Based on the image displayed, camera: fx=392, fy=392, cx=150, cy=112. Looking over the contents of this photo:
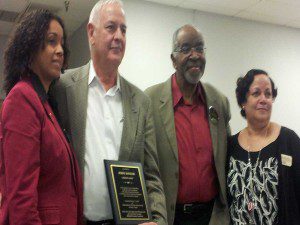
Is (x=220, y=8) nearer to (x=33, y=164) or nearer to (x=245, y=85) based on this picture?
(x=245, y=85)

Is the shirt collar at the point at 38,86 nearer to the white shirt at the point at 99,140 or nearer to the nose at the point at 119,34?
the white shirt at the point at 99,140

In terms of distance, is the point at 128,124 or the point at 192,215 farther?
the point at 192,215

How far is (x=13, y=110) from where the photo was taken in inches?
62.0

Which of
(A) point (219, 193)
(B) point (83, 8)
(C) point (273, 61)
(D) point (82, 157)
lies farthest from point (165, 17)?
(D) point (82, 157)

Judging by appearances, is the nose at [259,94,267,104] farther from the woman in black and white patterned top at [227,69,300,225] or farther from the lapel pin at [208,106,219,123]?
the lapel pin at [208,106,219,123]

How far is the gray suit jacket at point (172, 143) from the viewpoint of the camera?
2.43m

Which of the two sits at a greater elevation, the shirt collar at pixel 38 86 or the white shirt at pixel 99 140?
the shirt collar at pixel 38 86

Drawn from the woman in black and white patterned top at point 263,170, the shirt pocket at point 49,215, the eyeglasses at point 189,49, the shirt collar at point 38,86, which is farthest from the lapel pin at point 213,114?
the shirt pocket at point 49,215

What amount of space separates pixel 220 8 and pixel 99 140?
431cm

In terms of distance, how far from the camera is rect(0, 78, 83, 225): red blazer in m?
1.52

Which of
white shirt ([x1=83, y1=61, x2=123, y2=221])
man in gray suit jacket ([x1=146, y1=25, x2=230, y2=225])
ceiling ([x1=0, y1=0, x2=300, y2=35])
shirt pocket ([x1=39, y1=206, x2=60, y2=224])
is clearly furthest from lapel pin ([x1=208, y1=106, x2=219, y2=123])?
ceiling ([x1=0, y1=0, x2=300, y2=35])

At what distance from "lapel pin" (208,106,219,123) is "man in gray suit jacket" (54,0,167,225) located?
0.54 metres

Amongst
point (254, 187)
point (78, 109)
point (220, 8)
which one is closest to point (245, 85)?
point (254, 187)

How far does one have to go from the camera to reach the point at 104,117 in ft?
6.89
